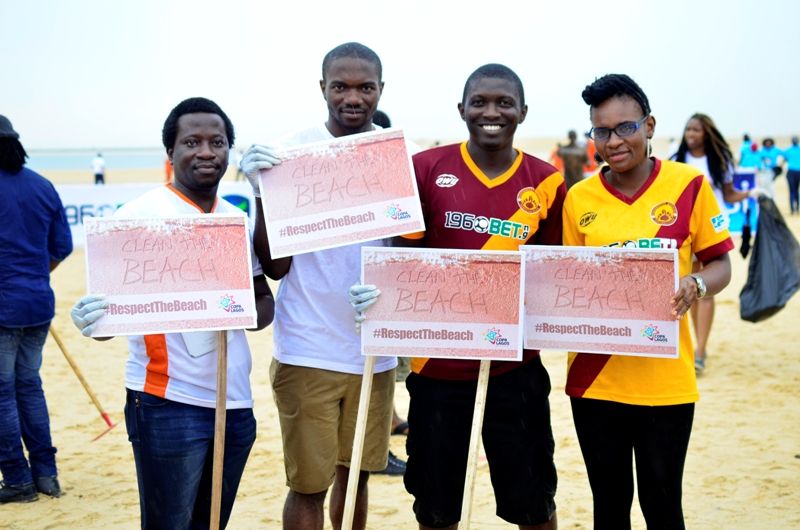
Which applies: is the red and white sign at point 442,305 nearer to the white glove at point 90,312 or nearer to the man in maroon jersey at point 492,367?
the man in maroon jersey at point 492,367

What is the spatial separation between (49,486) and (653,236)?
4.45m

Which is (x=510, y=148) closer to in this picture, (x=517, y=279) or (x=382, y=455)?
(x=517, y=279)

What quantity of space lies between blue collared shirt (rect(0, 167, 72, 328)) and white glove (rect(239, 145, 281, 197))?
2730 millimetres

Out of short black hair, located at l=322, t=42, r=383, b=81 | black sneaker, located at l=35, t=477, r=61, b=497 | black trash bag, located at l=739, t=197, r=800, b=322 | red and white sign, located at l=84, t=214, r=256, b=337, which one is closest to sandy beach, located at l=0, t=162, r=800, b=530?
black sneaker, located at l=35, t=477, r=61, b=497

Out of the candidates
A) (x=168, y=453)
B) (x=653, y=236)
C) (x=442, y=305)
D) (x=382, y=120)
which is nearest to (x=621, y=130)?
(x=653, y=236)

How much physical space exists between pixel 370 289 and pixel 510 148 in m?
0.91

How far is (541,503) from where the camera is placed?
3.96m

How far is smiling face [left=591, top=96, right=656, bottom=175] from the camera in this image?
12.6 feet

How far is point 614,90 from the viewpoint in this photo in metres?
3.91

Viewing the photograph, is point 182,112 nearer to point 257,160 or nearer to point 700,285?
point 257,160

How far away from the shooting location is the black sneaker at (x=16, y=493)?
5902mm

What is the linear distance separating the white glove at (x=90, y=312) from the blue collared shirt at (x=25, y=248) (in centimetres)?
263

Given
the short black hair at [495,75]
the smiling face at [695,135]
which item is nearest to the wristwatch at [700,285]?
the short black hair at [495,75]

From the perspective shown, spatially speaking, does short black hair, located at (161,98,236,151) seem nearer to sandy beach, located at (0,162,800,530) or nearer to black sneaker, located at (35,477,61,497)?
sandy beach, located at (0,162,800,530)
